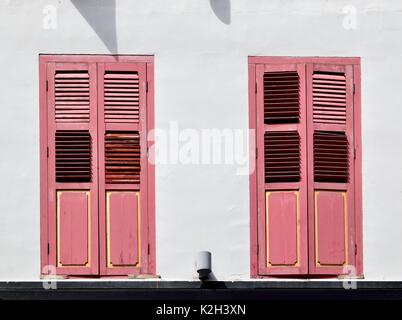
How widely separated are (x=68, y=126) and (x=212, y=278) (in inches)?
81.0

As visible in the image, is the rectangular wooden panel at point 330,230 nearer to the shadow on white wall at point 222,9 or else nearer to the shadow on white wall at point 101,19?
the shadow on white wall at point 222,9

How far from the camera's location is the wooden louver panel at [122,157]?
51.1 feet

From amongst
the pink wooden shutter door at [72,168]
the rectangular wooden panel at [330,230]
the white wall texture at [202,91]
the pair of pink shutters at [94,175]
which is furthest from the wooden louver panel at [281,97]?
the pink wooden shutter door at [72,168]

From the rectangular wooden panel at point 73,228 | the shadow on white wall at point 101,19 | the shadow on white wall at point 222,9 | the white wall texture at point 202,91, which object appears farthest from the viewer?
the shadow on white wall at point 222,9

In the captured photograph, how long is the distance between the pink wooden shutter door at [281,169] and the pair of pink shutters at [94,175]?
1.16 metres

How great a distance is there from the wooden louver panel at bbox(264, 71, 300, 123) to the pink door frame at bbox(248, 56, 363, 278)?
0.12 m

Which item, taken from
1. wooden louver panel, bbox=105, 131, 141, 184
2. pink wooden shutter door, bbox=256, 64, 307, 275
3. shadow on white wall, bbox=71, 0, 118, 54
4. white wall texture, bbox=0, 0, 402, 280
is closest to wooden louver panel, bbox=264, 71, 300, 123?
pink wooden shutter door, bbox=256, 64, 307, 275

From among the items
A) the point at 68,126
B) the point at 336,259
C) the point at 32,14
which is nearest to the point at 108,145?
the point at 68,126

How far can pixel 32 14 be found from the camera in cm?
1569

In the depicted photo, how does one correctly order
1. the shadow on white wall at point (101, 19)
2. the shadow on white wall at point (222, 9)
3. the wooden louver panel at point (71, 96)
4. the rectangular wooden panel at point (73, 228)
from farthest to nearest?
the shadow on white wall at point (222, 9) < the shadow on white wall at point (101, 19) < the wooden louver panel at point (71, 96) < the rectangular wooden panel at point (73, 228)

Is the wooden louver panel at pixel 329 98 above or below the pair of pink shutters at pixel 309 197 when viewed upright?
above

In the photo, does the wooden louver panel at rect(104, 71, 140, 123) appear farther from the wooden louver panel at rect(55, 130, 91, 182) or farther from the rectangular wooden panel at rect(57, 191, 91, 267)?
the rectangular wooden panel at rect(57, 191, 91, 267)

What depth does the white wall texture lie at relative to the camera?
15508 millimetres
